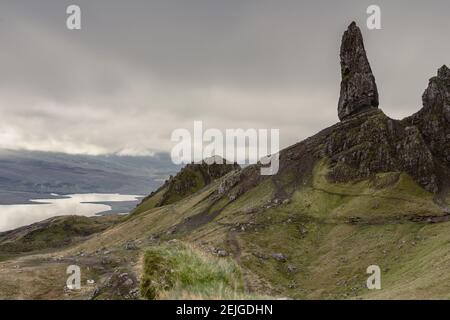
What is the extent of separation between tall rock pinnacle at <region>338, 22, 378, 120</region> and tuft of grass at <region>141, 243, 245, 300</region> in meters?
149

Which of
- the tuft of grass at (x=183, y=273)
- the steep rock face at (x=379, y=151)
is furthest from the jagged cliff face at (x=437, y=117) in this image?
the tuft of grass at (x=183, y=273)

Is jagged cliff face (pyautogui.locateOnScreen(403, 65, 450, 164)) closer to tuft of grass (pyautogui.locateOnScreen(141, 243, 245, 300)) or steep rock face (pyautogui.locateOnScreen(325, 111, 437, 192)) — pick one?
steep rock face (pyautogui.locateOnScreen(325, 111, 437, 192))

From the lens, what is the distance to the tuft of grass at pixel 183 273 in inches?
723

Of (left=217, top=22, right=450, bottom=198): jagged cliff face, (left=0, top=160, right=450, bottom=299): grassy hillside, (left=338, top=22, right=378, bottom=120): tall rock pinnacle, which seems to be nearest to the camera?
(left=0, top=160, right=450, bottom=299): grassy hillside

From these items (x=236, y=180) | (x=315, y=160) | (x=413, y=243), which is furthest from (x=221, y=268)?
(x=236, y=180)

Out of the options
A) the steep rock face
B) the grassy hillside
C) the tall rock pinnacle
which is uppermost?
the tall rock pinnacle

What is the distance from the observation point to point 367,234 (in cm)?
9325

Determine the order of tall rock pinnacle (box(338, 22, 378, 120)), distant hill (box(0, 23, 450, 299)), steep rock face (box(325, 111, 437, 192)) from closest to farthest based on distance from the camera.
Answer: distant hill (box(0, 23, 450, 299))
steep rock face (box(325, 111, 437, 192))
tall rock pinnacle (box(338, 22, 378, 120))

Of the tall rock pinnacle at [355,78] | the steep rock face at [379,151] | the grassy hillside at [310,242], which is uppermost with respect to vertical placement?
the tall rock pinnacle at [355,78]

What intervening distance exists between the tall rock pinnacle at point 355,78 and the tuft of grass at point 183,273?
14854cm

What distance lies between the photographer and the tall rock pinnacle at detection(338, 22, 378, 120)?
158 m

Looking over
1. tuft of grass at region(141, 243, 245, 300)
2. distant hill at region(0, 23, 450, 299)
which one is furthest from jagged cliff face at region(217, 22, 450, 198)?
tuft of grass at region(141, 243, 245, 300)

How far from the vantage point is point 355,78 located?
160m

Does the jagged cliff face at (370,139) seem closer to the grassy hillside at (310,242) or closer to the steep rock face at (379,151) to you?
the steep rock face at (379,151)
